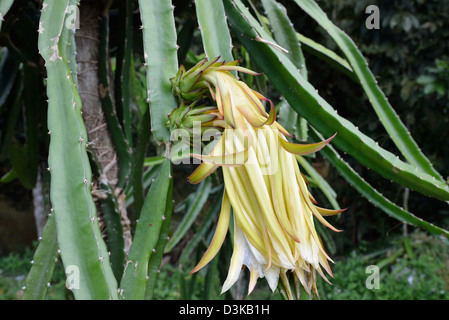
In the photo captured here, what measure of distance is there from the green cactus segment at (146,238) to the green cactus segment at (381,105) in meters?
0.43

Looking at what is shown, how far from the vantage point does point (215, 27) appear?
24.2 inches

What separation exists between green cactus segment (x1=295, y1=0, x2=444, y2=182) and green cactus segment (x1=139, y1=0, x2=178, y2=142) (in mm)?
368

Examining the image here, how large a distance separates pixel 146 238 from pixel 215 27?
0.30 metres

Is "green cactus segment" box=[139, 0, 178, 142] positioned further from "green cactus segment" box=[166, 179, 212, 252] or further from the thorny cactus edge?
"green cactus segment" box=[166, 179, 212, 252]

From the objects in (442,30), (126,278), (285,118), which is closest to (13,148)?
(285,118)

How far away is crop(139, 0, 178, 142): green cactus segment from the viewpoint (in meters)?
0.53

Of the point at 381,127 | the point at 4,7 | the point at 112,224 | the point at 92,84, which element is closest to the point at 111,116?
the point at 92,84

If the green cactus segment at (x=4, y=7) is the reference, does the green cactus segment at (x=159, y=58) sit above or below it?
below

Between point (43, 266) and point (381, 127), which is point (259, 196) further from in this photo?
point (381, 127)

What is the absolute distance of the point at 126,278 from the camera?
490 mm

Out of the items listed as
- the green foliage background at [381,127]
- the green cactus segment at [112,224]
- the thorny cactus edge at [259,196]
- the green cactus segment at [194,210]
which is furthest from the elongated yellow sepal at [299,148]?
the green foliage background at [381,127]

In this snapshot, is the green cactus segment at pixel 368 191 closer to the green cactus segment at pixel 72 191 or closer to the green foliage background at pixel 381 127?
the green cactus segment at pixel 72 191

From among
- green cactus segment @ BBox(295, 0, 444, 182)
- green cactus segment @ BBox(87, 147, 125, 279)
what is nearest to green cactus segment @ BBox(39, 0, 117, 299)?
green cactus segment @ BBox(87, 147, 125, 279)

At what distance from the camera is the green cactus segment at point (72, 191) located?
42 centimetres
